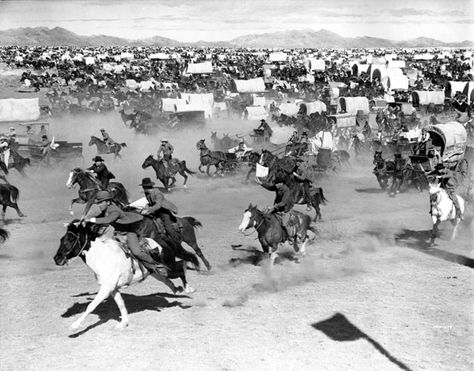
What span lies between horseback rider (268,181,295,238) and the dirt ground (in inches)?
35.1

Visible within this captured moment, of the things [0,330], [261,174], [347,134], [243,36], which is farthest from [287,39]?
[0,330]

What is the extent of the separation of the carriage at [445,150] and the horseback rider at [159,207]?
1223cm

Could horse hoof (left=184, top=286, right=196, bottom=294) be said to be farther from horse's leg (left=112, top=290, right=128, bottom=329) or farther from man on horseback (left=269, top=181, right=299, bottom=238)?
man on horseback (left=269, top=181, right=299, bottom=238)

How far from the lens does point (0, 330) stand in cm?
844

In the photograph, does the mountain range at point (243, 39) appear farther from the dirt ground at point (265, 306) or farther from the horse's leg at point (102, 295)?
the horse's leg at point (102, 295)

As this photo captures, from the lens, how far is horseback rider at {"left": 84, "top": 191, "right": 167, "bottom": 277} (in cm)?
869

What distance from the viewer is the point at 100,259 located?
816 centimetres

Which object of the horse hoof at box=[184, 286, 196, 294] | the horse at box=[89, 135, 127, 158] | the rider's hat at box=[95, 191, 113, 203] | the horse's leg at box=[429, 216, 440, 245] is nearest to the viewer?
the rider's hat at box=[95, 191, 113, 203]

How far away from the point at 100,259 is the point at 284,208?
15.4 ft

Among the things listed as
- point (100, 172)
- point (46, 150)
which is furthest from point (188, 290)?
point (46, 150)

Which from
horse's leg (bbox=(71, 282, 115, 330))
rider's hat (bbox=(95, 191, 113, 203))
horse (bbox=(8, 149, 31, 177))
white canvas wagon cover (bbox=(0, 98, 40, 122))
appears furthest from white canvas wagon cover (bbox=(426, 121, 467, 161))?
white canvas wagon cover (bbox=(0, 98, 40, 122))

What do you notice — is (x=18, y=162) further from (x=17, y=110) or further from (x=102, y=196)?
(x=17, y=110)

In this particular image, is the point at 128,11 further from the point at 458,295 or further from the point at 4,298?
the point at 458,295

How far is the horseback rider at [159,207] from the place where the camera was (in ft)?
33.1
